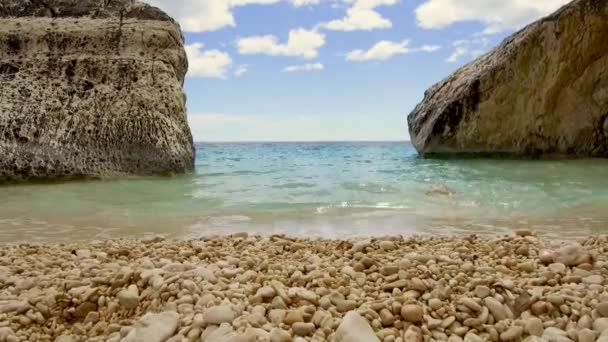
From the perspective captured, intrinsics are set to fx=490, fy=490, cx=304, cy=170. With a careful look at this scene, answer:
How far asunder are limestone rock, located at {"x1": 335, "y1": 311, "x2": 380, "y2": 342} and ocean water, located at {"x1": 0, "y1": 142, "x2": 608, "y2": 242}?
2261 mm

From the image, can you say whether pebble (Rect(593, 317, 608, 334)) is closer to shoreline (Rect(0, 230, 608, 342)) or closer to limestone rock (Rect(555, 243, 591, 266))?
shoreline (Rect(0, 230, 608, 342))

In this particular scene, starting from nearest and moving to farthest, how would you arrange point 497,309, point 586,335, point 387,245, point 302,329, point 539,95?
1. point 586,335
2. point 302,329
3. point 497,309
4. point 387,245
5. point 539,95

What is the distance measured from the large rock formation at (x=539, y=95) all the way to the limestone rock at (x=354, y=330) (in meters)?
13.4

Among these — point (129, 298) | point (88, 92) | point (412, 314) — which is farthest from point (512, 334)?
point (88, 92)

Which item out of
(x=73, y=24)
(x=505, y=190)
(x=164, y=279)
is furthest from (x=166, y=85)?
(x=164, y=279)

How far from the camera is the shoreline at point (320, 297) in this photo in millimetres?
1776

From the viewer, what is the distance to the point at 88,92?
10133 mm

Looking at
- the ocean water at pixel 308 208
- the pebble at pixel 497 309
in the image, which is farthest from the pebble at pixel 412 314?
the ocean water at pixel 308 208

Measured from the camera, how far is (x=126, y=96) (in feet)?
33.0

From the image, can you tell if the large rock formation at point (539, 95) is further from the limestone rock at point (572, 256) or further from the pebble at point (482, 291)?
the pebble at point (482, 291)

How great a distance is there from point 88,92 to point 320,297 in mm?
9505

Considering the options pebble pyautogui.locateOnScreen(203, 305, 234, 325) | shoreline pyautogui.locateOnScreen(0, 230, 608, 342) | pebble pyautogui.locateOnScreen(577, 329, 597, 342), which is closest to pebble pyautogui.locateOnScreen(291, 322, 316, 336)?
shoreline pyautogui.locateOnScreen(0, 230, 608, 342)

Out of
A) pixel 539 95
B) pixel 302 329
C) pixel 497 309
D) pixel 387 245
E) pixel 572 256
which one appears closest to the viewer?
pixel 302 329

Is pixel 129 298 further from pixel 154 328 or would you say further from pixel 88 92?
pixel 88 92
